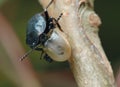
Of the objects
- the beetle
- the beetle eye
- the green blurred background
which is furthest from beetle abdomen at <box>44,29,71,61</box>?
the green blurred background

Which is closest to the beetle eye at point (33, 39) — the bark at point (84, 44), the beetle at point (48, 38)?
the beetle at point (48, 38)

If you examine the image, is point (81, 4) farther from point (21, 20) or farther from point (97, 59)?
point (21, 20)

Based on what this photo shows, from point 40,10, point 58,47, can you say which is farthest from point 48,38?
point 40,10

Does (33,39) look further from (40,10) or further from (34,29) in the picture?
(40,10)

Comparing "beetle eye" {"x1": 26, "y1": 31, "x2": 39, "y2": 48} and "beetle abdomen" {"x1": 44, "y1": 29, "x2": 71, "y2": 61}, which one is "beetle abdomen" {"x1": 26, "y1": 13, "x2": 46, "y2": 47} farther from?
"beetle abdomen" {"x1": 44, "y1": 29, "x2": 71, "y2": 61}

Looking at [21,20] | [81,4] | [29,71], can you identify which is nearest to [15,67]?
[29,71]

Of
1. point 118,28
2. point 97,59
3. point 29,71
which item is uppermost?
point 97,59
